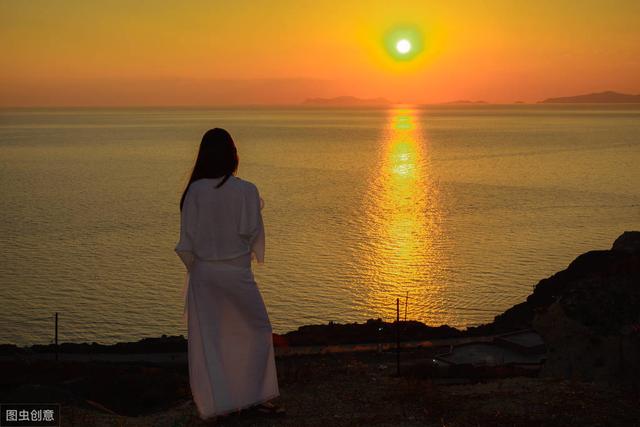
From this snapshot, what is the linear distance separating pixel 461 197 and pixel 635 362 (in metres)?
63.1

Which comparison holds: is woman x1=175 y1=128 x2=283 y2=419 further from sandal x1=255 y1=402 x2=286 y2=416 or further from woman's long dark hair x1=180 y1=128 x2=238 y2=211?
sandal x1=255 y1=402 x2=286 y2=416

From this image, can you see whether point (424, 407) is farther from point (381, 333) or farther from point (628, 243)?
point (628, 243)

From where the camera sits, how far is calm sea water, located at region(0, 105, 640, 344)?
33375 mm

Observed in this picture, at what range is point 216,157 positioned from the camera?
651cm

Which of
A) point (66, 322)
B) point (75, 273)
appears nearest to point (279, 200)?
point (75, 273)

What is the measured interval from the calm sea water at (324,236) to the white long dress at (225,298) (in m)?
22.8

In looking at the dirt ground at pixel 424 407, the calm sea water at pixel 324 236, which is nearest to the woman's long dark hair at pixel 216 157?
the dirt ground at pixel 424 407

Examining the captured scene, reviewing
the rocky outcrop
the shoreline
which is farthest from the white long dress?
the shoreline

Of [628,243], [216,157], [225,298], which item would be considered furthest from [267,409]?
[628,243]

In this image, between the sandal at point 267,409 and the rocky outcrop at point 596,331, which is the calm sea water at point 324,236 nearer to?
the rocky outcrop at point 596,331

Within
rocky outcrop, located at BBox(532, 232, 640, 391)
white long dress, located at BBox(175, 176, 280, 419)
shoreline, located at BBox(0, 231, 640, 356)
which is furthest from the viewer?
shoreline, located at BBox(0, 231, 640, 356)

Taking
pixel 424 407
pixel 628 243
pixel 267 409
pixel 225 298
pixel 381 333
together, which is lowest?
pixel 381 333

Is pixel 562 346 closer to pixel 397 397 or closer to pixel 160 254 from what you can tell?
pixel 397 397

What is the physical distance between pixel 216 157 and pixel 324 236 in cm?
4387
